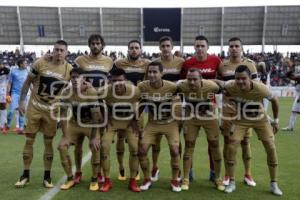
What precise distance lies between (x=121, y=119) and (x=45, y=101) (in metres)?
1.27

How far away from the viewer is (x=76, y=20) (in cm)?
3903

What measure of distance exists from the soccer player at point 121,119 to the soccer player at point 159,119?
132 mm

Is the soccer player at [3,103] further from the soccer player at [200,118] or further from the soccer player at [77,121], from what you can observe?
the soccer player at [200,118]

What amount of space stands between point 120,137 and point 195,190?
4.98 feet

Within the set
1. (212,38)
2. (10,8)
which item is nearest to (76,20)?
(10,8)

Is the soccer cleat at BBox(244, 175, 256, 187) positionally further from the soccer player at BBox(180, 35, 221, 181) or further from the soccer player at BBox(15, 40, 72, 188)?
the soccer player at BBox(15, 40, 72, 188)

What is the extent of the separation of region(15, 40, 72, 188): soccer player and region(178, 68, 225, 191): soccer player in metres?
1.99

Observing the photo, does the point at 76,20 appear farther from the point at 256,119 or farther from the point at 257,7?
the point at 256,119

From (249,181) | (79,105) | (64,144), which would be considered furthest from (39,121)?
(249,181)

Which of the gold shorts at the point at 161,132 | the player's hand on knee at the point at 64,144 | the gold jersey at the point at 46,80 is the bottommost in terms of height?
the player's hand on knee at the point at 64,144

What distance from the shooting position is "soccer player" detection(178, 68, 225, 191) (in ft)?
21.3

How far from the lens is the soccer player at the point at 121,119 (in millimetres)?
6446

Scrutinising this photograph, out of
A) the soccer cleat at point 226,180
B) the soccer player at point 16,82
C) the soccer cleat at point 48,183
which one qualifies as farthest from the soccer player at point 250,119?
the soccer player at point 16,82

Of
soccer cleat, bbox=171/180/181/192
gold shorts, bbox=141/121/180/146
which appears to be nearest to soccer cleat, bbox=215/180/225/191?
soccer cleat, bbox=171/180/181/192
